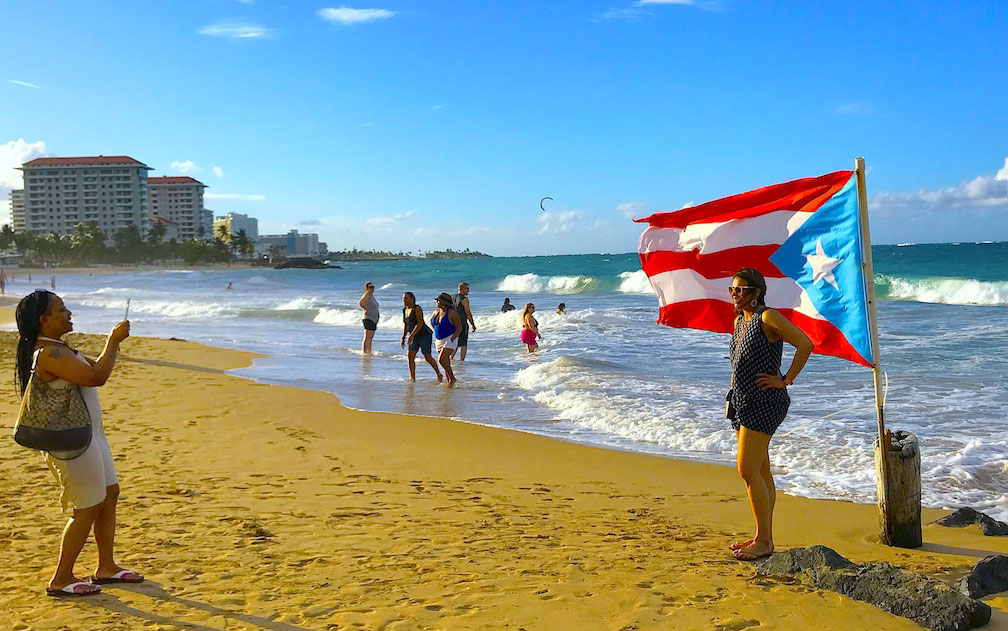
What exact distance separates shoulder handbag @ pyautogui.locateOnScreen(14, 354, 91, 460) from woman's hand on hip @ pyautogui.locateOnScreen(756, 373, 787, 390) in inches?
146

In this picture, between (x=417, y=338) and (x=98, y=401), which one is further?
(x=417, y=338)

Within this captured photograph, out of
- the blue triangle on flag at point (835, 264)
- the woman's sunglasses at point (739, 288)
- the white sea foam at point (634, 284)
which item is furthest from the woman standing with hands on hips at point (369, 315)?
the white sea foam at point (634, 284)

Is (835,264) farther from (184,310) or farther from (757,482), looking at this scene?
(184,310)

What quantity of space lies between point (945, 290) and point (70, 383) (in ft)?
151

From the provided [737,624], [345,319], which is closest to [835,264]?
[737,624]

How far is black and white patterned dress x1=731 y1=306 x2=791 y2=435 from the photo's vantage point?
4.70m

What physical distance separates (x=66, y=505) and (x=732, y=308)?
441cm

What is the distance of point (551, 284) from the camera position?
6381 cm

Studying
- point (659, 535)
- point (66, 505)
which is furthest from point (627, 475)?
point (66, 505)

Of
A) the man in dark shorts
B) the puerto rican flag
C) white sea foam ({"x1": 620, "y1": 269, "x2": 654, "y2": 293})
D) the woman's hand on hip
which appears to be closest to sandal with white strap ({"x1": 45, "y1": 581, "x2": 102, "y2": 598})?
the woman's hand on hip

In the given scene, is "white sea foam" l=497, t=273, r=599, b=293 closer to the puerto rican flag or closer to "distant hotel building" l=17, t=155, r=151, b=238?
the puerto rican flag

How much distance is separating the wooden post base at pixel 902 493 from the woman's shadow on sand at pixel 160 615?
11.8 feet

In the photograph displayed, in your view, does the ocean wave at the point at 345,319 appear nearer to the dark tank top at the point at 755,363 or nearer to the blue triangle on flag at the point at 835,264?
the blue triangle on flag at the point at 835,264

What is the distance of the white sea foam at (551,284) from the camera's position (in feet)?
199
